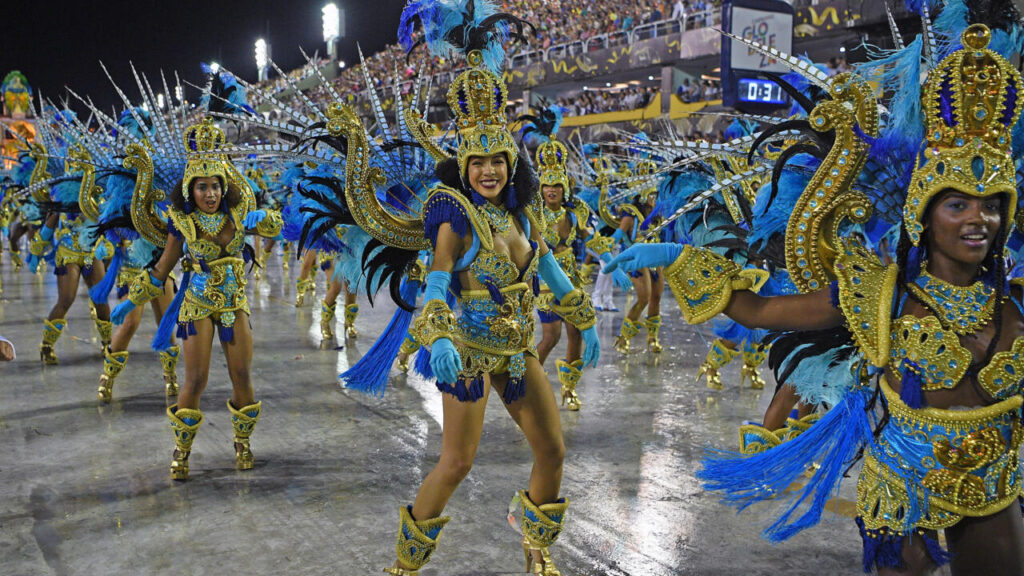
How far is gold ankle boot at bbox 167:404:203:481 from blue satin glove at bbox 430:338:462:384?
255 centimetres

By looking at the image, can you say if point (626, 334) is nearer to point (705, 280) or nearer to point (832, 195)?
point (705, 280)

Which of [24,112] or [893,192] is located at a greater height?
[24,112]

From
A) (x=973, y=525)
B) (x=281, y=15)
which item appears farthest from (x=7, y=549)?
(x=281, y=15)

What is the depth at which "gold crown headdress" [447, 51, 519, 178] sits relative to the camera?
3455 mm

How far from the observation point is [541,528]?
349 cm

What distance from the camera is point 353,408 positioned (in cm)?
680

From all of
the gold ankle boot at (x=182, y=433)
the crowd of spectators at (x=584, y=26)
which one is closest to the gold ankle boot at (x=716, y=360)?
the gold ankle boot at (x=182, y=433)

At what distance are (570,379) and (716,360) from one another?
155 cm

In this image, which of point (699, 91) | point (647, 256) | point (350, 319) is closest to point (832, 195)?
point (647, 256)

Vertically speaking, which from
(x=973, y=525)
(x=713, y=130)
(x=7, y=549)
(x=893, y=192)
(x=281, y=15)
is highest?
(x=281, y=15)

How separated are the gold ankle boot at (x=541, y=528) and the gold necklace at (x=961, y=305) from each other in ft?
5.72

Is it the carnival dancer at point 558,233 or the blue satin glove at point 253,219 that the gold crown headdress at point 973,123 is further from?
the carnival dancer at point 558,233

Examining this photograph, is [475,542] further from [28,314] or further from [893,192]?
[28,314]

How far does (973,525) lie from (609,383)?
17.8 ft
